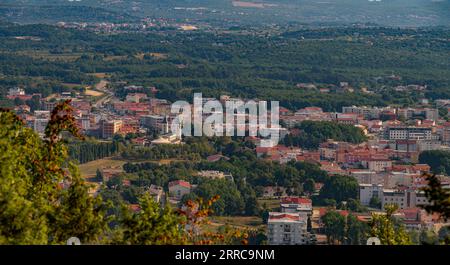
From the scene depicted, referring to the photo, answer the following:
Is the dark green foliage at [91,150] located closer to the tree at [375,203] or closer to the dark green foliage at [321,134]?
the dark green foliage at [321,134]

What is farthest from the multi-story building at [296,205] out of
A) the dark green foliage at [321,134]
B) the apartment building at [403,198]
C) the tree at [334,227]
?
the dark green foliage at [321,134]

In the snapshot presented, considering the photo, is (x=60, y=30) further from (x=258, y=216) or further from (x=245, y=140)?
(x=258, y=216)

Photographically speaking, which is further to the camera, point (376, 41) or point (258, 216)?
point (376, 41)

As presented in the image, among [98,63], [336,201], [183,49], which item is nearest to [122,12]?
[183,49]

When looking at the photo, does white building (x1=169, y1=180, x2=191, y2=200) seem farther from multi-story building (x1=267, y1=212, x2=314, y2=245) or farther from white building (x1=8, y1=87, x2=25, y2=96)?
white building (x1=8, y1=87, x2=25, y2=96)

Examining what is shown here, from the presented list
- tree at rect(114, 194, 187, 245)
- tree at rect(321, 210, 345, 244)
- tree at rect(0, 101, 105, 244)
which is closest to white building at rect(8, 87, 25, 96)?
tree at rect(321, 210, 345, 244)
